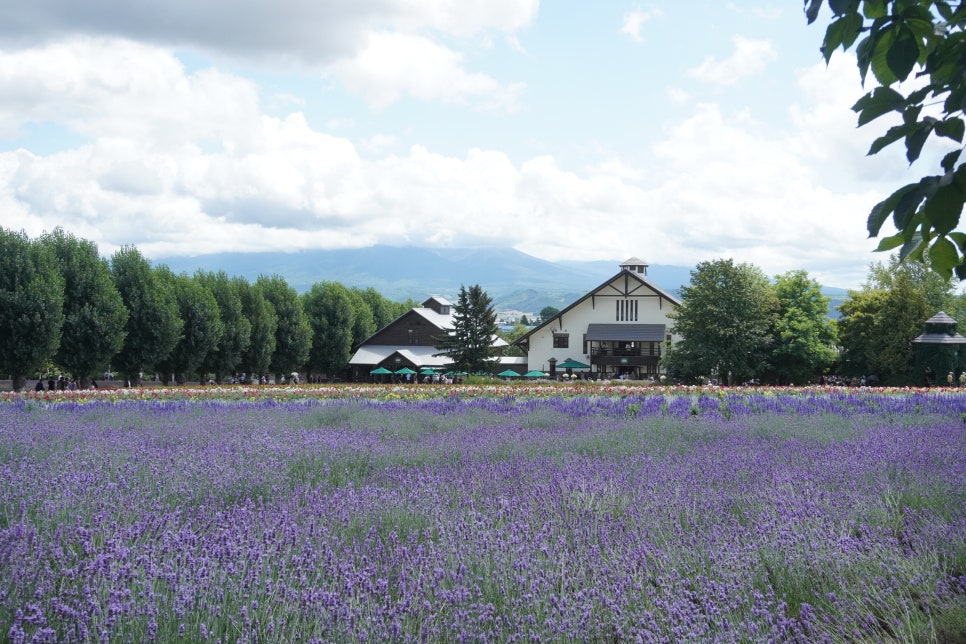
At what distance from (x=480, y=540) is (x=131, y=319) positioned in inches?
1544

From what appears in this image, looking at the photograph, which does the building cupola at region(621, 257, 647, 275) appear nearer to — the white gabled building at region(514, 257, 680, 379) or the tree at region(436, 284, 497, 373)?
the white gabled building at region(514, 257, 680, 379)

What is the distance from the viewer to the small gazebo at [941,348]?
1449 inches

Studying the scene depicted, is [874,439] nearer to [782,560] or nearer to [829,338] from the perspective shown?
[782,560]

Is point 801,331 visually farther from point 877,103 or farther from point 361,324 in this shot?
point 877,103

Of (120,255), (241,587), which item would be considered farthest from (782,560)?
(120,255)

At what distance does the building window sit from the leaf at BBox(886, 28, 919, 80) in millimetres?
55097

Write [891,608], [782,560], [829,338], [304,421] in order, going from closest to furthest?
[891,608], [782,560], [304,421], [829,338]

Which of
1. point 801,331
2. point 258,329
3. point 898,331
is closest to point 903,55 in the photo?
point 801,331

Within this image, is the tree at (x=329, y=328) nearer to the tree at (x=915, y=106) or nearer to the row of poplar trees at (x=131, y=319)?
the row of poplar trees at (x=131, y=319)

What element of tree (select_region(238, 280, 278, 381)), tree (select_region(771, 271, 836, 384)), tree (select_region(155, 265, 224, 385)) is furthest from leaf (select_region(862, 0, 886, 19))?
tree (select_region(238, 280, 278, 381))

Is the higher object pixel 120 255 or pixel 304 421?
pixel 120 255

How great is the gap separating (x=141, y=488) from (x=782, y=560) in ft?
16.0

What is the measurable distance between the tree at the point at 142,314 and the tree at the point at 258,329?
9.32 m

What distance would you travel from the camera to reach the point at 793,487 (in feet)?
20.3
